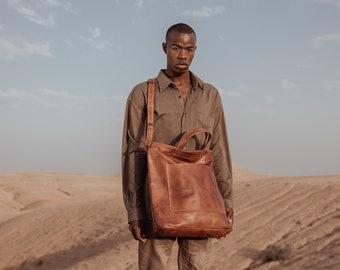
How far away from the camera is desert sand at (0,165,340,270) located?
7.13m

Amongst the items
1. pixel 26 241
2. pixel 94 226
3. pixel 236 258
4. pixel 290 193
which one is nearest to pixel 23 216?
pixel 26 241

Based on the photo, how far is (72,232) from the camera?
450 inches

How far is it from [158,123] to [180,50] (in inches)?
18.9

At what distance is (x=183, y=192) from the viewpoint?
2867 millimetres

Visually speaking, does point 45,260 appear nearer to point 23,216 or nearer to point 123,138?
point 23,216

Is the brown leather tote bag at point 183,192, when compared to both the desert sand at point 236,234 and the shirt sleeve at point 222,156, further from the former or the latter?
Result: the desert sand at point 236,234

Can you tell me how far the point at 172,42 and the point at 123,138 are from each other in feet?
2.27

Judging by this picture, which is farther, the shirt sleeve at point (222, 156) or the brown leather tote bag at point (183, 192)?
the shirt sleeve at point (222, 156)

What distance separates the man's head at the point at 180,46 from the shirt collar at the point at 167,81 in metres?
0.08

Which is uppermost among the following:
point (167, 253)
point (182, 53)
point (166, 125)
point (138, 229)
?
point (182, 53)

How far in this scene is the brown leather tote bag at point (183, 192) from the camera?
2.79m

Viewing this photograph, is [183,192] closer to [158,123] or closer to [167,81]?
[158,123]

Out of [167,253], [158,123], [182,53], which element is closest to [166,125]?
[158,123]

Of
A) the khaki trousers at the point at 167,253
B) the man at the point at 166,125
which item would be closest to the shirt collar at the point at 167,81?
the man at the point at 166,125
